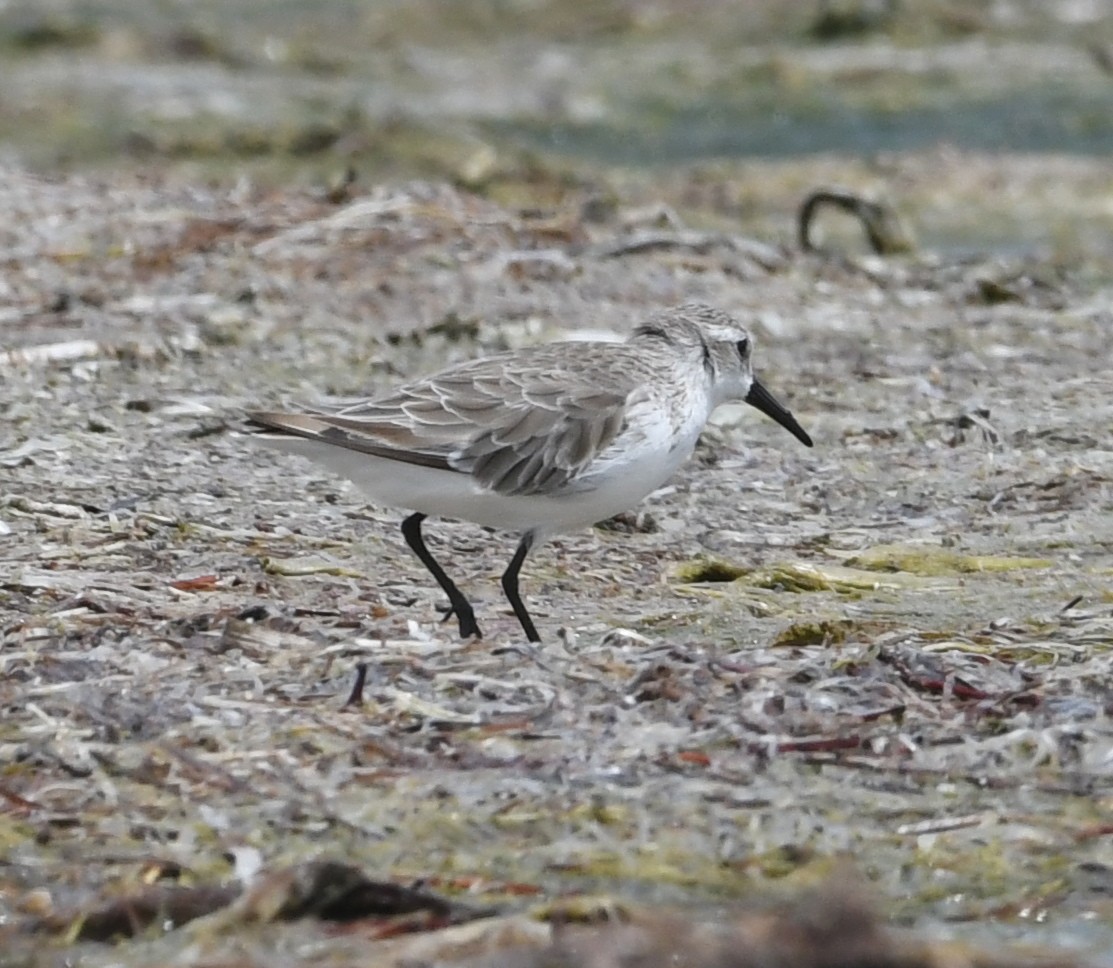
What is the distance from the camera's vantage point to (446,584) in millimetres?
5449

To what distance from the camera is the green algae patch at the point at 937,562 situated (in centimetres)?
618

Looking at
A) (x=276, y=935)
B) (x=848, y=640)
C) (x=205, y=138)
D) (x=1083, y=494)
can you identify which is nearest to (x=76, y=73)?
(x=205, y=138)

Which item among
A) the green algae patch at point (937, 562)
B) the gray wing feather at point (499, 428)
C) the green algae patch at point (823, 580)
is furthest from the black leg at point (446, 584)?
the green algae patch at point (937, 562)

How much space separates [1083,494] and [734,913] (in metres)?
3.32

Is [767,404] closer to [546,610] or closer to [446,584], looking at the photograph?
[546,610]

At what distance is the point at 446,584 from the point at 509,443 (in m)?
0.37

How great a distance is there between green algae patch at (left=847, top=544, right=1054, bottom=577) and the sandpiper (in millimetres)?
841

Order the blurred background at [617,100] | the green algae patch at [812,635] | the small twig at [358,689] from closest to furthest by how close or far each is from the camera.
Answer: the small twig at [358,689] → the green algae patch at [812,635] → the blurred background at [617,100]

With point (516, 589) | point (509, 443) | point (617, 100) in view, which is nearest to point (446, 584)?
point (516, 589)

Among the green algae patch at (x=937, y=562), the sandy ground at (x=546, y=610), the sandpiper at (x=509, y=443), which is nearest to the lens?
the sandy ground at (x=546, y=610)

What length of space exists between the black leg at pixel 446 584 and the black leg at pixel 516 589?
99 mm

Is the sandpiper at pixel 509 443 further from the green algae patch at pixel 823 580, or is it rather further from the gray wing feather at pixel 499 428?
the green algae patch at pixel 823 580

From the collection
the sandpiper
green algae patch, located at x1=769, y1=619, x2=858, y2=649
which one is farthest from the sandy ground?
the sandpiper

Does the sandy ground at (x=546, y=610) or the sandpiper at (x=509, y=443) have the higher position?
the sandpiper at (x=509, y=443)
